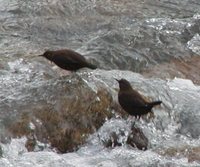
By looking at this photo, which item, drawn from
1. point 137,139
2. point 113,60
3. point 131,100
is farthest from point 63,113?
point 113,60

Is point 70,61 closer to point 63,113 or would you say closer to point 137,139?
point 63,113

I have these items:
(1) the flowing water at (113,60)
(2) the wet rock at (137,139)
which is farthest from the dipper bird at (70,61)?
(2) the wet rock at (137,139)

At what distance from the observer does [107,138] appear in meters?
7.18

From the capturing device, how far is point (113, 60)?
9.69 metres

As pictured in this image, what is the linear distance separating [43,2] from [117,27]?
1587 mm

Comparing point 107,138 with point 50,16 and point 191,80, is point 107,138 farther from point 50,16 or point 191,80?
point 50,16

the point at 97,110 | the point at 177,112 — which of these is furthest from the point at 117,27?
the point at 97,110

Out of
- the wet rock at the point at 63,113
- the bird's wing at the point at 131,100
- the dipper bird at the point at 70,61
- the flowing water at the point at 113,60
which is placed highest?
the dipper bird at the point at 70,61

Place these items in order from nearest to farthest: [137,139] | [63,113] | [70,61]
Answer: [63,113] < [137,139] < [70,61]

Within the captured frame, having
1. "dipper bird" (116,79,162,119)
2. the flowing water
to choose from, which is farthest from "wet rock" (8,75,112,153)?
"dipper bird" (116,79,162,119)

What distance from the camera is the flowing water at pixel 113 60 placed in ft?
22.5

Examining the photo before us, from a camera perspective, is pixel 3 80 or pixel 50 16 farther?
pixel 50 16

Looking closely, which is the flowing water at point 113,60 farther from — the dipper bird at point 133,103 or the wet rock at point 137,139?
the dipper bird at point 133,103

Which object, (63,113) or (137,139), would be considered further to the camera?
(137,139)
